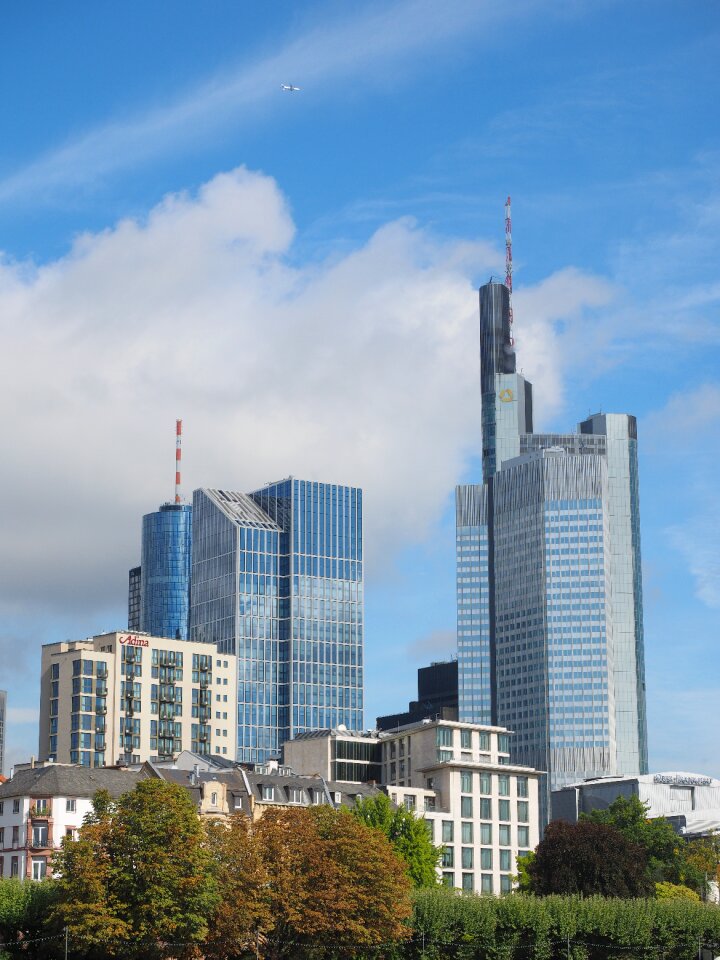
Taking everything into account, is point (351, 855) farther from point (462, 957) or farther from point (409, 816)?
point (409, 816)

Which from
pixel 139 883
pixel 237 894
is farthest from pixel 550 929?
pixel 139 883

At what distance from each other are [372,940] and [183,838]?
21049mm

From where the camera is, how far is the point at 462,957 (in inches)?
5276

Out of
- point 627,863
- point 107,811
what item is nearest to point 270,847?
point 107,811

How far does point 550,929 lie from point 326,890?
22.6 m

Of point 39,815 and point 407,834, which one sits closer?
point 39,815

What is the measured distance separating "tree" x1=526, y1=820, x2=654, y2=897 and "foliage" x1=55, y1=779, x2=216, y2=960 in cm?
7252

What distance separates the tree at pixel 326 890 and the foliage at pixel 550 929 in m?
3.43

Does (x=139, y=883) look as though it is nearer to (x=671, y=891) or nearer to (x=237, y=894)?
(x=237, y=894)

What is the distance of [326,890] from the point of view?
128 m

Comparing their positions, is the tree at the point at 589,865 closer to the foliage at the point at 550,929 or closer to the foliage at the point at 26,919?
the foliage at the point at 550,929

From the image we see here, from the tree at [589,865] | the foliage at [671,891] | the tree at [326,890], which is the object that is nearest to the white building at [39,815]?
the tree at [326,890]

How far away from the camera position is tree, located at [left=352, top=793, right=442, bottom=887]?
17438 centimetres

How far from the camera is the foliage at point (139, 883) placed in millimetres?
114875
